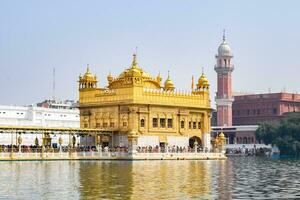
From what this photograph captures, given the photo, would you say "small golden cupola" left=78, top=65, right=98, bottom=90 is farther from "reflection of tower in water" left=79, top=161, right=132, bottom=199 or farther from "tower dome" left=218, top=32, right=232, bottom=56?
"tower dome" left=218, top=32, right=232, bottom=56

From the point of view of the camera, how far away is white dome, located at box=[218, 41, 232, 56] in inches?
6260

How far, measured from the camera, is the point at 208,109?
88.9 metres

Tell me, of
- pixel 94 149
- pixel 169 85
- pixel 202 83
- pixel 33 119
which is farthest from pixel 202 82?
pixel 33 119

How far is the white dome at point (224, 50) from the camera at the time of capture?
522 feet

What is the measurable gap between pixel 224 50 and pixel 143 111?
81.7 metres

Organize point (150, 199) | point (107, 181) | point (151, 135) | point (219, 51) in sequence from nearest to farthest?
point (150, 199) → point (107, 181) → point (151, 135) → point (219, 51)

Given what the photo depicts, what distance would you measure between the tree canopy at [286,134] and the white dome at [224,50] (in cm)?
5004

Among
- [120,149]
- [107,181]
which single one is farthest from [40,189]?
A: [120,149]

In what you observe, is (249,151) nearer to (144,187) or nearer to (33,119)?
(33,119)

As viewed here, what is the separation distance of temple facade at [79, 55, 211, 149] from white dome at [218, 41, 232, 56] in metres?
69.8

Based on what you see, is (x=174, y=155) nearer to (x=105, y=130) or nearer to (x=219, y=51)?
(x=105, y=130)

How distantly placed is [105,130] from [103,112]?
16.7 ft

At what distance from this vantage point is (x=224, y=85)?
516 feet

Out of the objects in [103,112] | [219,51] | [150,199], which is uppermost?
[219,51]
